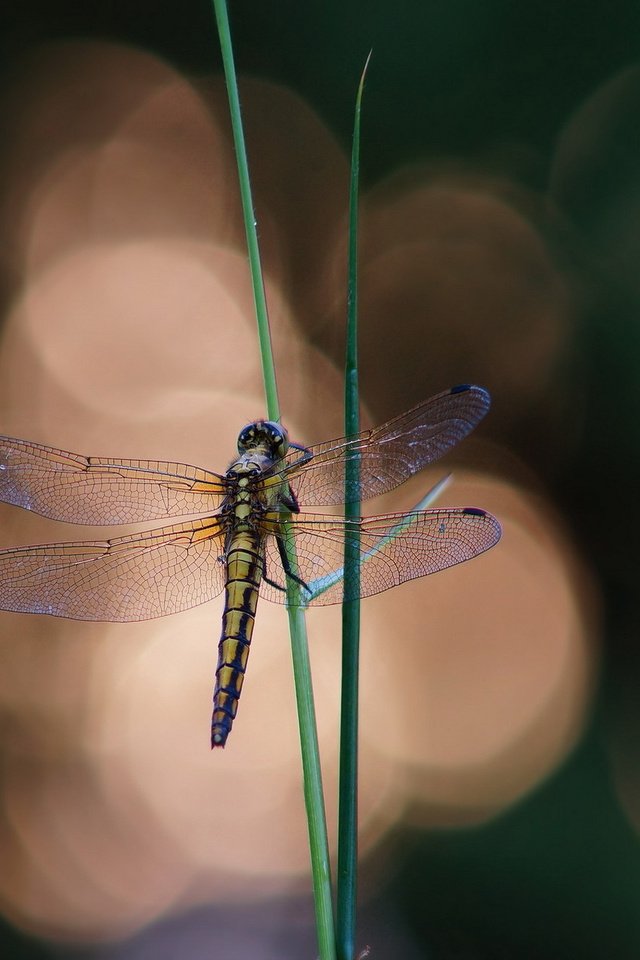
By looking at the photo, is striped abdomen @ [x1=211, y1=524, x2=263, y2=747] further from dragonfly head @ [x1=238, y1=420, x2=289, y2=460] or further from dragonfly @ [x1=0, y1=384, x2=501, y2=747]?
dragonfly head @ [x1=238, y1=420, x2=289, y2=460]

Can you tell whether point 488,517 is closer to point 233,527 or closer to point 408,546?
point 408,546

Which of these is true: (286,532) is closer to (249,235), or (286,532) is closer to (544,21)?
(249,235)

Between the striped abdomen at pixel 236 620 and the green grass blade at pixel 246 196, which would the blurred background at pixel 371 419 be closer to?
the striped abdomen at pixel 236 620

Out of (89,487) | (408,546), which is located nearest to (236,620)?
(408,546)

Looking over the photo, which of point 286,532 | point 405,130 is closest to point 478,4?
point 405,130

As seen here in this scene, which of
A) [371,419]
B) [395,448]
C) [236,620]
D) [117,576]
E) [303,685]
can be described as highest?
[371,419]

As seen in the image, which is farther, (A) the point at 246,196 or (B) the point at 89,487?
(B) the point at 89,487

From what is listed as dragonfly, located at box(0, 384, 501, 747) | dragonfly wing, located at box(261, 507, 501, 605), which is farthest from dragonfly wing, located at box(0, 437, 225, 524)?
dragonfly wing, located at box(261, 507, 501, 605)
